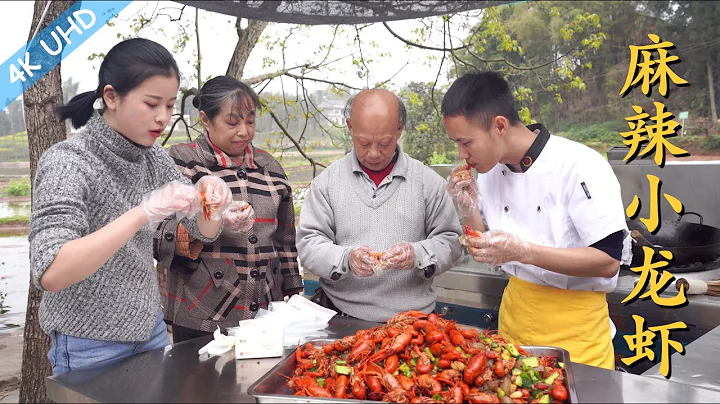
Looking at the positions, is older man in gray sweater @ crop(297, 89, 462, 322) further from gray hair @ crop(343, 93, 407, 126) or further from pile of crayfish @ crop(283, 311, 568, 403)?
pile of crayfish @ crop(283, 311, 568, 403)

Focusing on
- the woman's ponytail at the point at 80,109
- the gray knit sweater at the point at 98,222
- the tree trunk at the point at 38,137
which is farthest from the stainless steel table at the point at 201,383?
the tree trunk at the point at 38,137

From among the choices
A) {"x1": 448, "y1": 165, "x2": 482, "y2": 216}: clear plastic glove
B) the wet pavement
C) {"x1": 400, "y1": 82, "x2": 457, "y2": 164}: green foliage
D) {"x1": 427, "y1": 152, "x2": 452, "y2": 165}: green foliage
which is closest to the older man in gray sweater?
{"x1": 448, "y1": 165, "x2": 482, "y2": 216}: clear plastic glove

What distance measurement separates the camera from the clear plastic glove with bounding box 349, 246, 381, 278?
228cm

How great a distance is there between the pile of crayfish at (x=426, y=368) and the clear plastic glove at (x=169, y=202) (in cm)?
64

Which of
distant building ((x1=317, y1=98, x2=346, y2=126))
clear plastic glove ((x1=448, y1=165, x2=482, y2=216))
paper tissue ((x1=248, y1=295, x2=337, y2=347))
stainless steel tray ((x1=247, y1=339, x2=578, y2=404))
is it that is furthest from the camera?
distant building ((x1=317, y1=98, x2=346, y2=126))

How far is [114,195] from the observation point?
72.6 inches

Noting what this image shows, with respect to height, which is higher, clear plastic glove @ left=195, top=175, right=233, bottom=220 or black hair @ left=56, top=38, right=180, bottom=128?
black hair @ left=56, top=38, right=180, bottom=128

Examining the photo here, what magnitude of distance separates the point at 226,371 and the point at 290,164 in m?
4.82

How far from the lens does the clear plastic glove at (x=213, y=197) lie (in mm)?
2014

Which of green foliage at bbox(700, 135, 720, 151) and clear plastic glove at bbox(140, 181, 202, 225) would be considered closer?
clear plastic glove at bbox(140, 181, 202, 225)

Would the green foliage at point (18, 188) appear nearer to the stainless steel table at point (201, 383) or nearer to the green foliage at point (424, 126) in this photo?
the green foliage at point (424, 126)

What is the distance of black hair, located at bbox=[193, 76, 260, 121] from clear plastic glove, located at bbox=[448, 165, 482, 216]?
3.52 feet

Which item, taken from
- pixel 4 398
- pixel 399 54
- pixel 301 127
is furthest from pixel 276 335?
pixel 399 54

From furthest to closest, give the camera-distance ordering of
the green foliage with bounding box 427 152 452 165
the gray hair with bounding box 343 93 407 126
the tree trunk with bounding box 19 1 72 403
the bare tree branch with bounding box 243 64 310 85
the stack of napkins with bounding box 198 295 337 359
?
the green foliage with bounding box 427 152 452 165
the bare tree branch with bounding box 243 64 310 85
the tree trunk with bounding box 19 1 72 403
the gray hair with bounding box 343 93 407 126
the stack of napkins with bounding box 198 295 337 359
